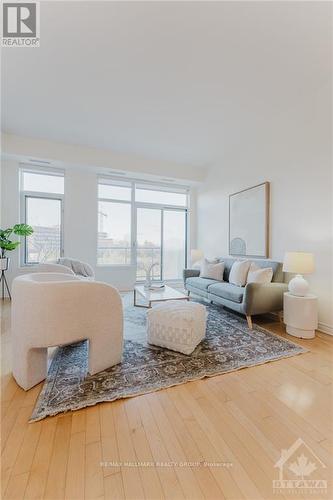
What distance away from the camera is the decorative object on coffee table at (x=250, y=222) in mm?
3605

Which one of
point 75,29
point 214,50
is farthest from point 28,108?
point 214,50

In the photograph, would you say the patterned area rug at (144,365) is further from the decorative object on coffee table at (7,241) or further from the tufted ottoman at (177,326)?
the decorative object on coffee table at (7,241)

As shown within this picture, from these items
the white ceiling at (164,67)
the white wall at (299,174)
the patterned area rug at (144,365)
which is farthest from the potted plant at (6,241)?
the white wall at (299,174)

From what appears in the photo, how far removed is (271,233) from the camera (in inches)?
139

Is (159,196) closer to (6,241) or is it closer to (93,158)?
(93,158)

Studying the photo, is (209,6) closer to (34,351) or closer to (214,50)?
(214,50)

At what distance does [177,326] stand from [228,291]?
1258 millimetres

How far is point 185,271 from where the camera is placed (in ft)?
15.0

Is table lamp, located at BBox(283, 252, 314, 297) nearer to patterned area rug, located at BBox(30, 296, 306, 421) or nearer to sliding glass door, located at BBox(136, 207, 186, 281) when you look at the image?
patterned area rug, located at BBox(30, 296, 306, 421)

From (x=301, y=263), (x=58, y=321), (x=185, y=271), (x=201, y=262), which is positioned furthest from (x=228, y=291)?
(x=58, y=321)

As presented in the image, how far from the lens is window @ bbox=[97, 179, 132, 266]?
16.2 ft

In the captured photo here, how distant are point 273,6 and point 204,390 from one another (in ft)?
9.89

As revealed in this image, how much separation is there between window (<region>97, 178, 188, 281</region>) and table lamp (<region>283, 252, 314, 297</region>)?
9.72ft

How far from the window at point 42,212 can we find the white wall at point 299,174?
12.4 feet
